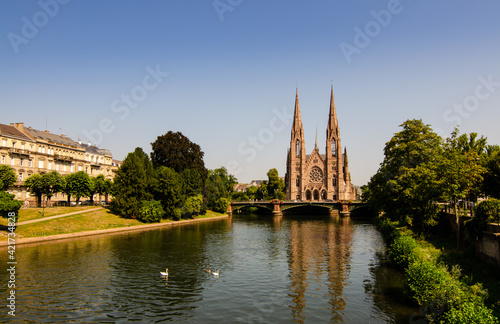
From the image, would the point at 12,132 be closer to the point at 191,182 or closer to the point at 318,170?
the point at 191,182

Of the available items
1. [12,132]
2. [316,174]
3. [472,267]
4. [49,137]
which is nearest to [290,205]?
[316,174]

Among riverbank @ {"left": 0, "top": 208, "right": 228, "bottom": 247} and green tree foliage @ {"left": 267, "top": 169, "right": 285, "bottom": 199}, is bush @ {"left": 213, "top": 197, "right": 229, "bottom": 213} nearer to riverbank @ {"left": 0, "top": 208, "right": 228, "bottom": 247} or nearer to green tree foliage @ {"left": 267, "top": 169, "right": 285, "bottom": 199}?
riverbank @ {"left": 0, "top": 208, "right": 228, "bottom": 247}

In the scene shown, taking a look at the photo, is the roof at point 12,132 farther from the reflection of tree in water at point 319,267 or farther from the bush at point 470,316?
the bush at point 470,316

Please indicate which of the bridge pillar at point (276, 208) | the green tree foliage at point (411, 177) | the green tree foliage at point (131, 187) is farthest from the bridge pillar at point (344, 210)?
the green tree foliage at point (131, 187)

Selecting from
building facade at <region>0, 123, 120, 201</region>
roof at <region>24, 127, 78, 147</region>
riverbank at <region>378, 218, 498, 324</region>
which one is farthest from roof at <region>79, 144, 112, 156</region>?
riverbank at <region>378, 218, 498, 324</region>

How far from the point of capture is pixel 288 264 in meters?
37.7

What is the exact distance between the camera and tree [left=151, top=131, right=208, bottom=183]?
87438 millimetres

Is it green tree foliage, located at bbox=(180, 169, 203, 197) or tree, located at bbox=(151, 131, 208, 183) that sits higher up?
tree, located at bbox=(151, 131, 208, 183)

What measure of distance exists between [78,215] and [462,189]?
58274 mm

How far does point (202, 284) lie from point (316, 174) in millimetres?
133716

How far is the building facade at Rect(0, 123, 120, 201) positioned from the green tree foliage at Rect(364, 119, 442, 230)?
67.8 metres

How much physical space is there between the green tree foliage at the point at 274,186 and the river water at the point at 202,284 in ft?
313

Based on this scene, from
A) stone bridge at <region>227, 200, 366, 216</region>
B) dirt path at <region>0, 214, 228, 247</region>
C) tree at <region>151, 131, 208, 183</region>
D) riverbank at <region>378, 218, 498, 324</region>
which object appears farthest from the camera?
stone bridge at <region>227, 200, 366, 216</region>

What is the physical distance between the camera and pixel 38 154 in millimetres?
77000
